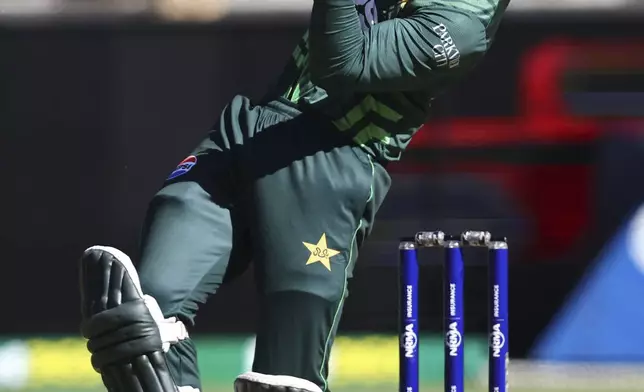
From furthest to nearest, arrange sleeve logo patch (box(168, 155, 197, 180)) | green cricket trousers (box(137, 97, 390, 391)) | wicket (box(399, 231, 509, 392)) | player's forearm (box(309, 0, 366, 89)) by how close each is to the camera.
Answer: wicket (box(399, 231, 509, 392)) → sleeve logo patch (box(168, 155, 197, 180)) → green cricket trousers (box(137, 97, 390, 391)) → player's forearm (box(309, 0, 366, 89))

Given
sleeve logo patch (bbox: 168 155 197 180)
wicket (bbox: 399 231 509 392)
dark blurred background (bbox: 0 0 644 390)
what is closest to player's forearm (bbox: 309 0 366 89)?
sleeve logo patch (bbox: 168 155 197 180)

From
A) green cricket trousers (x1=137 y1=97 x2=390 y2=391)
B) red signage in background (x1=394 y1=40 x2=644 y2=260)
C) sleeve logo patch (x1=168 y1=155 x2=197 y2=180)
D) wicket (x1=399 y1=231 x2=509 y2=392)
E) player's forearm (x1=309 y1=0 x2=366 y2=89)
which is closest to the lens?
player's forearm (x1=309 y1=0 x2=366 y2=89)

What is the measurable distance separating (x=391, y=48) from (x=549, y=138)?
307cm

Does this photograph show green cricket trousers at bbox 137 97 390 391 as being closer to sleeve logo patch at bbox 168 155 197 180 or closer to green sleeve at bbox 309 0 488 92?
sleeve logo patch at bbox 168 155 197 180

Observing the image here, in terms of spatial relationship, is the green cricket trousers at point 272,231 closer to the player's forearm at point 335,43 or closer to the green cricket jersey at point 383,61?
the green cricket jersey at point 383,61

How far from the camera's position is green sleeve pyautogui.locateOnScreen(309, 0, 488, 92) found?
2.39m

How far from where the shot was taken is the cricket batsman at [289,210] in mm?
2381

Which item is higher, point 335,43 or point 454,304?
point 335,43

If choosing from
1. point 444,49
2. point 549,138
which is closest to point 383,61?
point 444,49

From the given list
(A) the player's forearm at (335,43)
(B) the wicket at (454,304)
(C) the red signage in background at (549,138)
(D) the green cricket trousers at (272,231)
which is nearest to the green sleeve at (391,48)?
(A) the player's forearm at (335,43)

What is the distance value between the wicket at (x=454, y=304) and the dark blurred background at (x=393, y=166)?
2.37 meters

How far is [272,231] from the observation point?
2.51m

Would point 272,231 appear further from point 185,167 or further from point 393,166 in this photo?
point 393,166

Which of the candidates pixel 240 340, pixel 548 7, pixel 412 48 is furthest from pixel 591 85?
pixel 412 48
